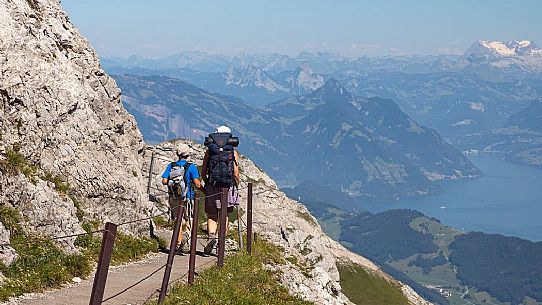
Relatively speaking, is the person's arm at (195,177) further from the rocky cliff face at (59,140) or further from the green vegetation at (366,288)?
the green vegetation at (366,288)

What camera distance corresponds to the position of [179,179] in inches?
764

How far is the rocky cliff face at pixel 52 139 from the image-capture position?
16.2 metres

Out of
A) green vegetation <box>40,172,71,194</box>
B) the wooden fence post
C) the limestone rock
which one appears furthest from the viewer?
green vegetation <box>40,172,71,194</box>

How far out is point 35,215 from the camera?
1579cm

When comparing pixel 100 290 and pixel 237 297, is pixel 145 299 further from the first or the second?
pixel 100 290

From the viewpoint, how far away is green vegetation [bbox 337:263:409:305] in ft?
416

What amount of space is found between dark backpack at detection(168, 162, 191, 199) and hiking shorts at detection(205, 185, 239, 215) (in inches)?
28.8

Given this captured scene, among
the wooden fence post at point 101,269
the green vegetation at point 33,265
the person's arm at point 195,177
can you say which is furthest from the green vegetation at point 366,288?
the wooden fence post at point 101,269

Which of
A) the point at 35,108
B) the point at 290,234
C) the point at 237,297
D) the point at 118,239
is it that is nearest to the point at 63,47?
the point at 35,108

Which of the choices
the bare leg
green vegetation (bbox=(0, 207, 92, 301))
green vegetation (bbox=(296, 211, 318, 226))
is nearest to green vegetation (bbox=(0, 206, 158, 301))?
green vegetation (bbox=(0, 207, 92, 301))

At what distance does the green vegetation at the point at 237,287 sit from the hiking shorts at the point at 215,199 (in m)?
1.89

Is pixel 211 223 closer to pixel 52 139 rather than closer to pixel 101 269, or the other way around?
pixel 52 139

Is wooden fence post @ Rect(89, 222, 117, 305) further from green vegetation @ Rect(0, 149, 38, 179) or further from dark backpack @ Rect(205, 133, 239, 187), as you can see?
dark backpack @ Rect(205, 133, 239, 187)

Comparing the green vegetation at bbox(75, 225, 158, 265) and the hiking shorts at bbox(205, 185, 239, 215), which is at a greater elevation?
the hiking shorts at bbox(205, 185, 239, 215)
